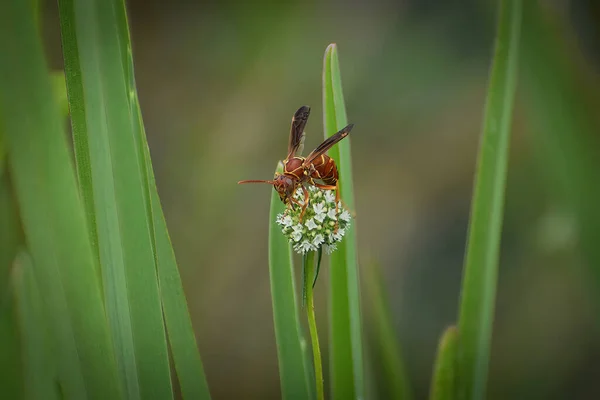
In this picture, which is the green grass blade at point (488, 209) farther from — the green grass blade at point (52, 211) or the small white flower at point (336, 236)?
the green grass blade at point (52, 211)

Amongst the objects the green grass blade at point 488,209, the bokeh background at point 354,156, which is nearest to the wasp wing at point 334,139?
the green grass blade at point 488,209

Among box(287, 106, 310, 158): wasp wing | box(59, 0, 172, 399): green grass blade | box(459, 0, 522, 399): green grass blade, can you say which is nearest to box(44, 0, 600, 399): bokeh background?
box(287, 106, 310, 158): wasp wing

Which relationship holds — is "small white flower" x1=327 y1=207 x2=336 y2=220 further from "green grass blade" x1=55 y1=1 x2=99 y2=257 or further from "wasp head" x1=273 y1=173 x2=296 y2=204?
"green grass blade" x1=55 y1=1 x2=99 y2=257

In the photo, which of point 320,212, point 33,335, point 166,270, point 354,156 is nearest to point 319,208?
point 320,212

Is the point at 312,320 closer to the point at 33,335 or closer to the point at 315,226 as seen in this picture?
the point at 315,226

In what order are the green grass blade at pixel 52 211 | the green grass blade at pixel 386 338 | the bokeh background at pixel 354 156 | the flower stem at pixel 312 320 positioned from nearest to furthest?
the green grass blade at pixel 52 211, the flower stem at pixel 312 320, the green grass blade at pixel 386 338, the bokeh background at pixel 354 156

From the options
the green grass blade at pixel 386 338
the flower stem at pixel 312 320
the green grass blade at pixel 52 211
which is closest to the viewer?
the green grass blade at pixel 52 211
